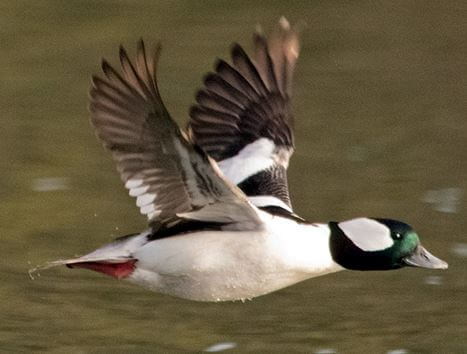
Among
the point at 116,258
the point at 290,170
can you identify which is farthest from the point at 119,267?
the point at 290,170

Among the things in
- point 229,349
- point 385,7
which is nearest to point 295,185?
point 229,349

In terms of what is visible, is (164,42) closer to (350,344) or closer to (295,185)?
(295,185)

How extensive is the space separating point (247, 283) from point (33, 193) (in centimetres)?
447

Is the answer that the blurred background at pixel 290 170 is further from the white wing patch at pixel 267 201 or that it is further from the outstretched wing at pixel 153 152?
the outstretched wing at pixel 153 152

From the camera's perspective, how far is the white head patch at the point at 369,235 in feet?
27.6

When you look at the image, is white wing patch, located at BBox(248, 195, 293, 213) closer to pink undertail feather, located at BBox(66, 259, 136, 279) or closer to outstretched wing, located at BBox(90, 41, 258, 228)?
outstretched wing, located at BBox(90, 41, 258, 228)

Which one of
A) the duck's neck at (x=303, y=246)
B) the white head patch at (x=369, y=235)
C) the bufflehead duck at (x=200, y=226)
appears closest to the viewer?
the bufflehead duck at (x=200, y=226)

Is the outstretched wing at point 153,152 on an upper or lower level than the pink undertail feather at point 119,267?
upper

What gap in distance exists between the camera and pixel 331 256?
830 cm

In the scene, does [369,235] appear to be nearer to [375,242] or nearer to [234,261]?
[375,242]

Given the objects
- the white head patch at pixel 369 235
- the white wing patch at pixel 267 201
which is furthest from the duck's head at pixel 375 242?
the white wing patch at pixel 267 201

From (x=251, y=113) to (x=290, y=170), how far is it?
3.28m

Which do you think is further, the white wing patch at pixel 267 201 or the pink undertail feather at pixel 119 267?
the white wing patch at pixel 267 201

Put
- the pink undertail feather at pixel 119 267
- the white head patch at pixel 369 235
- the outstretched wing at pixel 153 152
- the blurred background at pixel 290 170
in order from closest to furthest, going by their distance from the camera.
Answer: the outstretched wing at pixel 153 152, the pink undertail feather at pixel 119 267, the white head patch at pixel 369 235, the blurred background at pixel 290 170
